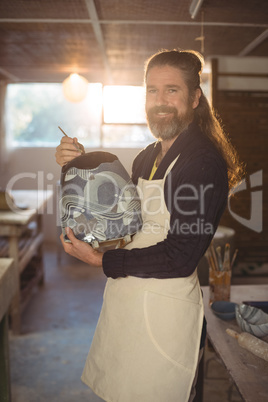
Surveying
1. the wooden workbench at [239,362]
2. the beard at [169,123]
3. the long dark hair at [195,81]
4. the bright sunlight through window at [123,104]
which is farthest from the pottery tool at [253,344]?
the bright sunlight through window at [123,104]

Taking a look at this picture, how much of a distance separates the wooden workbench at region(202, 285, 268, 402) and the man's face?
808 millimetres

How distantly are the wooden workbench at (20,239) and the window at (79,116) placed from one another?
69.5 inches

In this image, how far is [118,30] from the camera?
3.12 m

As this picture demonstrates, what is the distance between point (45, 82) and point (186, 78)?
15.4 ft

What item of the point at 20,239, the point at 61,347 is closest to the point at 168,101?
the point at 61,347

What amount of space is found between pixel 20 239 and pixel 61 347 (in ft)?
4.38

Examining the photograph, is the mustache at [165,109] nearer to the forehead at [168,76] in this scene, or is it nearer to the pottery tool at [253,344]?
the forehead at [168,76]

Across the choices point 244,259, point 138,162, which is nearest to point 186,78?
point 138,162

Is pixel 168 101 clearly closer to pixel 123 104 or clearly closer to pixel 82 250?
pixel 82 250

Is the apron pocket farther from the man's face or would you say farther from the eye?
the eye

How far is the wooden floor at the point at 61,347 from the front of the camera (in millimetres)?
2357

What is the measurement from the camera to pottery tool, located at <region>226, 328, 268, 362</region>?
1365 mm

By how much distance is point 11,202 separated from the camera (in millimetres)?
3223

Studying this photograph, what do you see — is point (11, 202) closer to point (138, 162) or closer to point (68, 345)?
point (68, 345)
